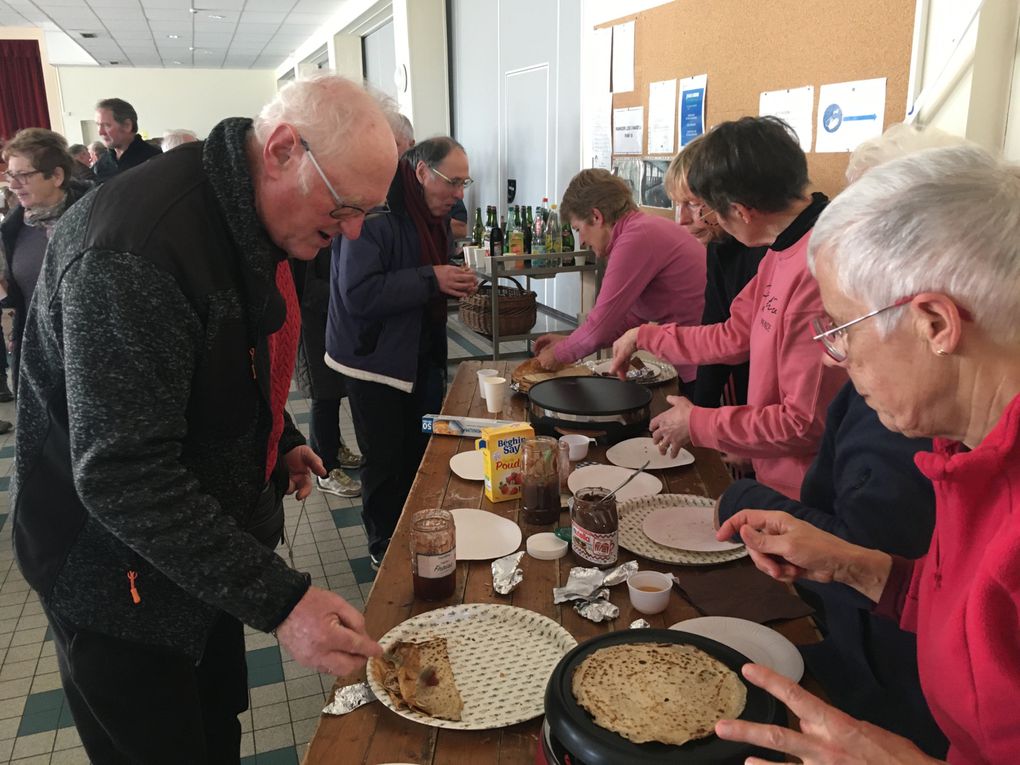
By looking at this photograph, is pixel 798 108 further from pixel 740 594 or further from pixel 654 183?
pixel 740 594

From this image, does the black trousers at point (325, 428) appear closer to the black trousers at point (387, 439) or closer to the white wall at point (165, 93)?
the black trousers at point (387, 439)

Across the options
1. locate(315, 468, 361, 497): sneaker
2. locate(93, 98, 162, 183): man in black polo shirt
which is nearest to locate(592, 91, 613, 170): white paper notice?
locate(315, 468, 361, 497): sneaker

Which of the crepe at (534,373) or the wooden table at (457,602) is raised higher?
the crepe at (534,373)

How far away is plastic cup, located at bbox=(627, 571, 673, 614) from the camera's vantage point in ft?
3.94

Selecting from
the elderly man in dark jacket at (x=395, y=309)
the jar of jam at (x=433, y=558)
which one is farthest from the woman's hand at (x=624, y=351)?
the jar of jam at (x=433, y=558)

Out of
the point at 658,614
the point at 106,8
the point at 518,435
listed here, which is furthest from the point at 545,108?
the point at 106,8

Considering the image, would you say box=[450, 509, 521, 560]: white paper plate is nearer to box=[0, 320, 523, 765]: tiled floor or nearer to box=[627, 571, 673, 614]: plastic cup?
box=[627, 571, 673, 614]: plastic cup

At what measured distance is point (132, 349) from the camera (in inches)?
37.7

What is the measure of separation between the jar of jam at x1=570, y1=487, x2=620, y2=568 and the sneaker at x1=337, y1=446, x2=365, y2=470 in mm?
2652

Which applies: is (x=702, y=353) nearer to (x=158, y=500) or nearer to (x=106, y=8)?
(x=158, y=500)

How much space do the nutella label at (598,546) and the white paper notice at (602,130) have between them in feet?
10.8

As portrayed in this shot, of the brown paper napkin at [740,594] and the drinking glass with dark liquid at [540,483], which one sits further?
the drinking glass with dark liquid at [540,483]

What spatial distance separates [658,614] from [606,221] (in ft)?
6.11

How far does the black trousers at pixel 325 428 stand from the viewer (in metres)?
3.45
